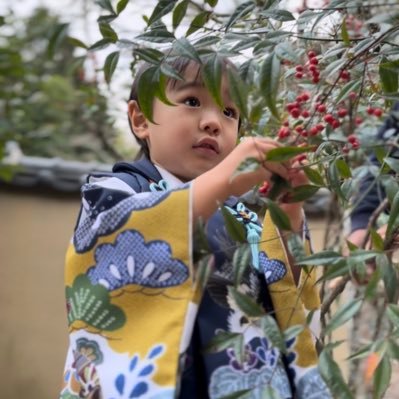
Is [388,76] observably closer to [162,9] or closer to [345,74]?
[345,74]

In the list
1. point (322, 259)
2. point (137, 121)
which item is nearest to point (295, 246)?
point (322, 259)

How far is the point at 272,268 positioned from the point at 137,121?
43 centimetres

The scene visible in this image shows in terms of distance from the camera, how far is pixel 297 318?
4.25ft

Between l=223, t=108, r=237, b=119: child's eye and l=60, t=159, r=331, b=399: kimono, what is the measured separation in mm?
248

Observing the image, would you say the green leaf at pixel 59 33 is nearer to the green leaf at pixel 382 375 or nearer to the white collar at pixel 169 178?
the white collar at pixel 169 178

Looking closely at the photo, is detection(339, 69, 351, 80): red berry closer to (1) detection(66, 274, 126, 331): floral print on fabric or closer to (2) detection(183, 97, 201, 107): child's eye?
(2) detection(183, 97, 201, 107): child's eye

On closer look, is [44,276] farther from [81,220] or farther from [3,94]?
[81,220]

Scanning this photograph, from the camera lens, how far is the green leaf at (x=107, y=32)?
1.29 metres

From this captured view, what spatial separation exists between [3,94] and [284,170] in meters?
3.48

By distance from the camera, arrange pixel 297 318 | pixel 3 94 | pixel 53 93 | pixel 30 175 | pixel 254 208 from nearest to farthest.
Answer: pixel 297 318 < pixel 254 208 < pixel 3 94 < pixel 30 175 < pixel 53 93

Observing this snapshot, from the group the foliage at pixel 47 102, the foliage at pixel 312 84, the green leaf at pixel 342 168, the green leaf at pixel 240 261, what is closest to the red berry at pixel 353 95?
the foliage at pixel 312 84

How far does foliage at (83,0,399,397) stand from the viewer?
1.11 meters

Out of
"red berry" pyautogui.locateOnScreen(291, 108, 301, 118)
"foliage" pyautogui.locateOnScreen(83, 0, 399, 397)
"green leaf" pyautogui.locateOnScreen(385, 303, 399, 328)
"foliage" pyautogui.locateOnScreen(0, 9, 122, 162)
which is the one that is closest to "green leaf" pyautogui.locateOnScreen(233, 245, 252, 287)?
"foliage" pyautogui.locateOnScreen(83, 0, 399, 397)

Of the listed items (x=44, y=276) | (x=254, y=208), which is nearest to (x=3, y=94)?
(x=44, y=276)
